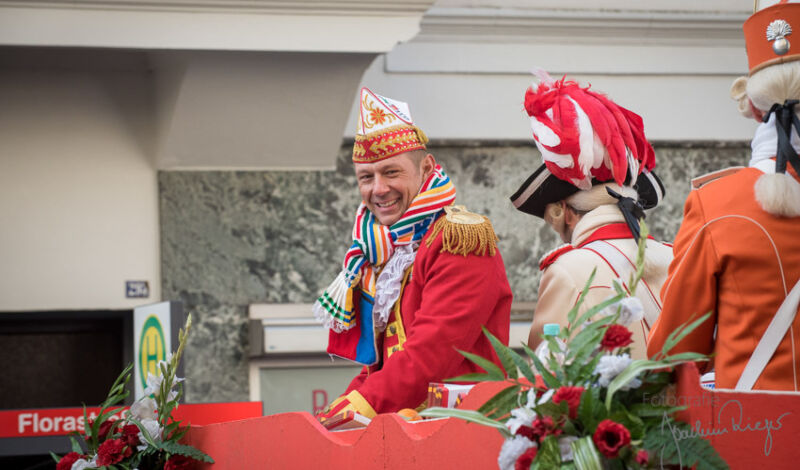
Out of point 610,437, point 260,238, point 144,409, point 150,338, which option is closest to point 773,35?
point 610,437

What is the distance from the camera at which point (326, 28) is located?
5.63 meters

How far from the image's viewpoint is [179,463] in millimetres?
3076

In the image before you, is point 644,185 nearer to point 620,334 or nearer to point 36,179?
point 620,334

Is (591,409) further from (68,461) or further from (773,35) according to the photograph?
(68,461)

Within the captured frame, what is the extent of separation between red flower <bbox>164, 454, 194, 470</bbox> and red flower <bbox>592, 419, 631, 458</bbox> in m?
1.69

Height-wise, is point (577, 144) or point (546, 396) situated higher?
point (577, 144)

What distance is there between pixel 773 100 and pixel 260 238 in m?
4.42

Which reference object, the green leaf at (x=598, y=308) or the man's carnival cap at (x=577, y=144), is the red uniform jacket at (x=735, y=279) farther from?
the man's carnival cap at (x=577, y=144)

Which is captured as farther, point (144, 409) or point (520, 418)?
point (144, 409)

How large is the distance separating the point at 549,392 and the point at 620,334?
131 mm

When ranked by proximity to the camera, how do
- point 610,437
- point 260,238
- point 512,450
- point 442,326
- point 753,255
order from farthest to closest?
point 260,238, point 442,326, point 753,255, point 512,450, point 610,437

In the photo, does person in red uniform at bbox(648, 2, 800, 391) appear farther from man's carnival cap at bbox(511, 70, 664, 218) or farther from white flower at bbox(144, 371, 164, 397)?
white flower at bbox(144, 371, 164, 397)

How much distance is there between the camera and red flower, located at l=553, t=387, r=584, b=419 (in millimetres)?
1647

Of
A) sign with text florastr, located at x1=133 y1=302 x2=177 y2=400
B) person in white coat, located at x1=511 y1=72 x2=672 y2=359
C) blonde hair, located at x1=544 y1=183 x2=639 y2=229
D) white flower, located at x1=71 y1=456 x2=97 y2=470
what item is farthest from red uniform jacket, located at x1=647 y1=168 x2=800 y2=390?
sign with text florastr, located at x1=133 y1=302 x2=177 y2=400
